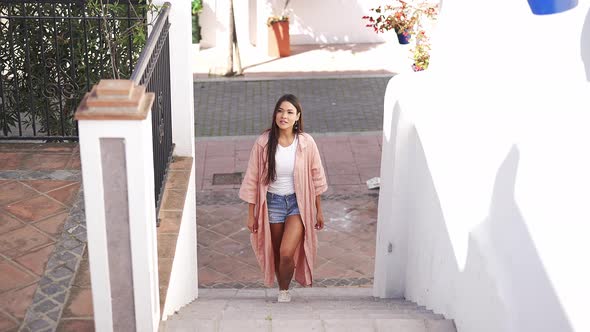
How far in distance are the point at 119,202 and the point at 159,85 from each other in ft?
5.57

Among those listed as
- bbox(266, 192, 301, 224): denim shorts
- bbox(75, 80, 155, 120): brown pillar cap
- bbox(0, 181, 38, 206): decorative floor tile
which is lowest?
bbox(266, 192, 301, 224): denim shorts

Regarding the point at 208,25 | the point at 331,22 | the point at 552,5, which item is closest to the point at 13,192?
the point at 552,5

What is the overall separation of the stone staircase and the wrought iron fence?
1934mm

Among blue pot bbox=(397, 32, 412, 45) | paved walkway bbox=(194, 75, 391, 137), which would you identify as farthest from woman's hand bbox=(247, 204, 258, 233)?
paved walkway bbox=(194, 75, 391, 137)

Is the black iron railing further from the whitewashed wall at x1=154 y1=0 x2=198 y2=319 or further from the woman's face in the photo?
the woman's face

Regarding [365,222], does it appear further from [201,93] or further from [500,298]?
[201,93]

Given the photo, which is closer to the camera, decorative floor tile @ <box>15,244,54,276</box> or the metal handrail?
the metal handrail

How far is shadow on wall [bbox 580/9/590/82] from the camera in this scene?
3.50 m

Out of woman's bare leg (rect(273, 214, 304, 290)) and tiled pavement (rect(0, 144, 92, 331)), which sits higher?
tiled pavement (rect(0, 144, 92, 331))

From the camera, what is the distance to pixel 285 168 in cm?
570

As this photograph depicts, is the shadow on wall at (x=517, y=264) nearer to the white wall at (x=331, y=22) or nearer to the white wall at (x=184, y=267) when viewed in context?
the white wall at (x=184, y=267)

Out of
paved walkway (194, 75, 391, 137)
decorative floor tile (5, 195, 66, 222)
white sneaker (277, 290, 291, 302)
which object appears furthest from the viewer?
paved walkway (194, 75, 391, 137)

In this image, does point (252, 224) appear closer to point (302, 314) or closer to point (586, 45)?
point (302, 314)

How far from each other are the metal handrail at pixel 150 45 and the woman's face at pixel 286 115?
0.94 metres
